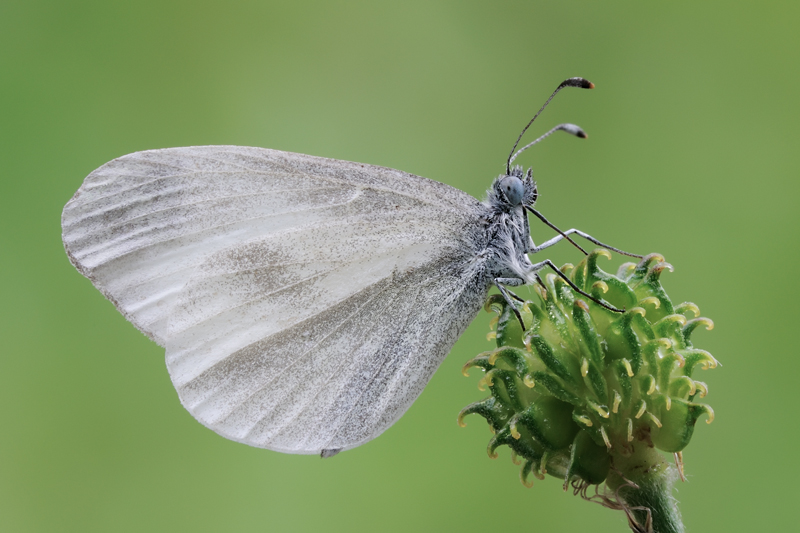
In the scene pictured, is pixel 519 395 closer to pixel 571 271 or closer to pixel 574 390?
pixel 574 390

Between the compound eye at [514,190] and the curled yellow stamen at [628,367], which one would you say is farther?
the compound eye at [514,190]

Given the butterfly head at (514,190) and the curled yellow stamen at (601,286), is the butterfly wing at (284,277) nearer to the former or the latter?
the butterfly head at (514,190)

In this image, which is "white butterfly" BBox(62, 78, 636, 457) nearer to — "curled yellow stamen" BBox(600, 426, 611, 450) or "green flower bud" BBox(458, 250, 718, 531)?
"green flower bud" BBox(458, 250, 718, 531)

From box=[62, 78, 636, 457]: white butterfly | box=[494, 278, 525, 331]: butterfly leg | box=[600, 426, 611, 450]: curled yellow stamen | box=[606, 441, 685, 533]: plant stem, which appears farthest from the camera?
box=[62, 78, 636, 457]: white butterfly

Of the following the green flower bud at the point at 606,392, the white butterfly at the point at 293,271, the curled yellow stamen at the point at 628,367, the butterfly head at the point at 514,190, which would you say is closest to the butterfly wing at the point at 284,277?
the white butterfly at the point at 293,271

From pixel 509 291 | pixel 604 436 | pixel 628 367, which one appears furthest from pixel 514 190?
pixel 604 436

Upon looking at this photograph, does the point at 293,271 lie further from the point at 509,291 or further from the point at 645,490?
the point at 645,490

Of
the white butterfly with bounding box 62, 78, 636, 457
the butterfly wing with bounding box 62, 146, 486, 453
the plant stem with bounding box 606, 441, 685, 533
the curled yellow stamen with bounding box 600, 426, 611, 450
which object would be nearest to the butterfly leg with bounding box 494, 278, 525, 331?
the white butterfly with bounding box 62, 78, 636, 457
